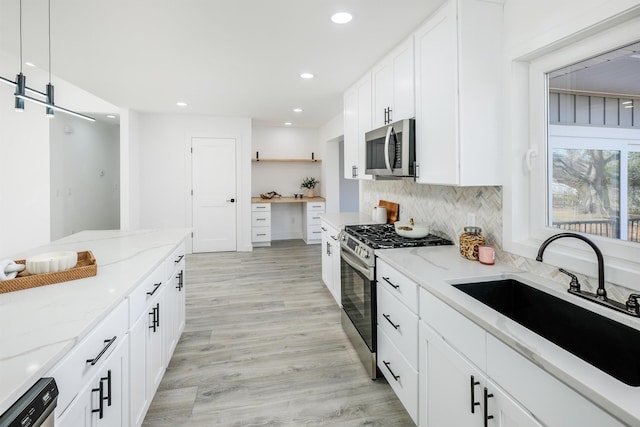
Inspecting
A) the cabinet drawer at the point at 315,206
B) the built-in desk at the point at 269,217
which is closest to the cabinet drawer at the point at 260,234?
the built-in desk at the point at 269,217

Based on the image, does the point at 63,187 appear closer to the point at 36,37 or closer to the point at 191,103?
the point at 191,103

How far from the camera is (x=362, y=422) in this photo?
184 cm

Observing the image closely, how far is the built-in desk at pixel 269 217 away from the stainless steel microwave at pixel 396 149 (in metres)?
3.74

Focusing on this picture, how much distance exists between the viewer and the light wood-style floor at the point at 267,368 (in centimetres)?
190

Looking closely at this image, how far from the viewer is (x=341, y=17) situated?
7.30 feet

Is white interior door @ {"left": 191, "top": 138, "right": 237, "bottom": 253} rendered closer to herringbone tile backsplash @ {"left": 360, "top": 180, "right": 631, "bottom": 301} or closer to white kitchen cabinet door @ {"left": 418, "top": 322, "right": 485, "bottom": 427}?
herringbone tile backsplash @ {"left": 360, "top": 180, "right": 631, "bottom": 301}

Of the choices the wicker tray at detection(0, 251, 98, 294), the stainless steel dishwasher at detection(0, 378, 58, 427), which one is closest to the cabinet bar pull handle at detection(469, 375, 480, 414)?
the stainless steel dishwasher at detection(0, 378, 58, 427)

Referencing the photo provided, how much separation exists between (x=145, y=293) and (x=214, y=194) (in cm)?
448

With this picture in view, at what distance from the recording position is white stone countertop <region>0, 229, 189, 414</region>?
0.83m

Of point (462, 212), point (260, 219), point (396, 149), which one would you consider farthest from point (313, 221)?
point (462, 212)

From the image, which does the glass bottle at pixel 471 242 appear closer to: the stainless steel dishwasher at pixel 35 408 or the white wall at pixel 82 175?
the stainless steel dishwasher at pixel 35 408

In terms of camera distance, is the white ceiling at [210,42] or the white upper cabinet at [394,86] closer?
the white ceiling at [210,42]

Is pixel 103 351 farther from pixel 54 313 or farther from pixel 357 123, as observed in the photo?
pixel 357 123

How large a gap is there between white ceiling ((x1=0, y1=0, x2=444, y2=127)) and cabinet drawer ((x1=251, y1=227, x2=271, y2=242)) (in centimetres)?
291
